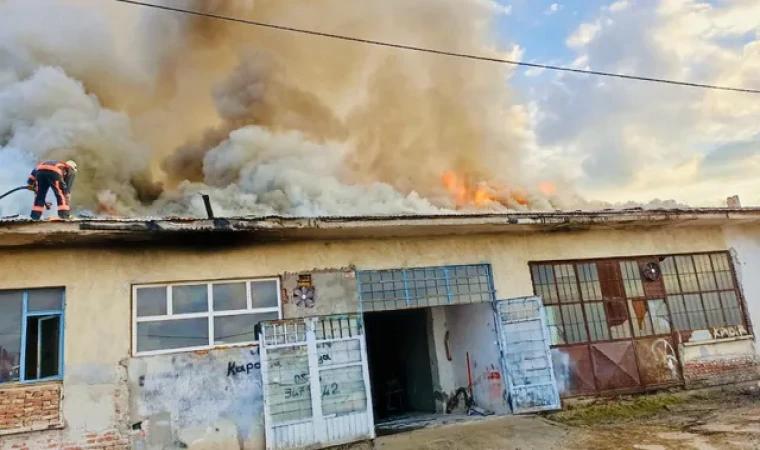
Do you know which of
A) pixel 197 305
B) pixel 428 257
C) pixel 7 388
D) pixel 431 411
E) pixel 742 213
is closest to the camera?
pixel 7 388

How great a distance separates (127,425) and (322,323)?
10.1 feet

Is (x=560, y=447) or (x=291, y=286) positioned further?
(x=291, y=286)

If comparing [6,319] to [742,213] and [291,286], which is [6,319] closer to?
[291,286]

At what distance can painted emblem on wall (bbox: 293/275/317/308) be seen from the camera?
8.66m

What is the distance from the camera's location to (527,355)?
9.52 meters

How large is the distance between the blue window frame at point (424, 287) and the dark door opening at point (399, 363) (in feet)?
7.39

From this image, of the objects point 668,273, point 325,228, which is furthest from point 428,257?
point 668,273

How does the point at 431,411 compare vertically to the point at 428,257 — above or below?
below

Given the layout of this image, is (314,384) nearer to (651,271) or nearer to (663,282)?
(651,271)

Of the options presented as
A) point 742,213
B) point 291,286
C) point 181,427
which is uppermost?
point 742,213

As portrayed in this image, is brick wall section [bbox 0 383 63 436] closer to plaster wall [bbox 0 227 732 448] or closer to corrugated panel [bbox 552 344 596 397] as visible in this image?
plaster wall [bbox 0 227 732 448]

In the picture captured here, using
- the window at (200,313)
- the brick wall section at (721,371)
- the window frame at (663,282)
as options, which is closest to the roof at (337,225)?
the window frame at (663,282)

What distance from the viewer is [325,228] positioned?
8.42 m

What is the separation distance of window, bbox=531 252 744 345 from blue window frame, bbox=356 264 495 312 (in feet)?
3.82
